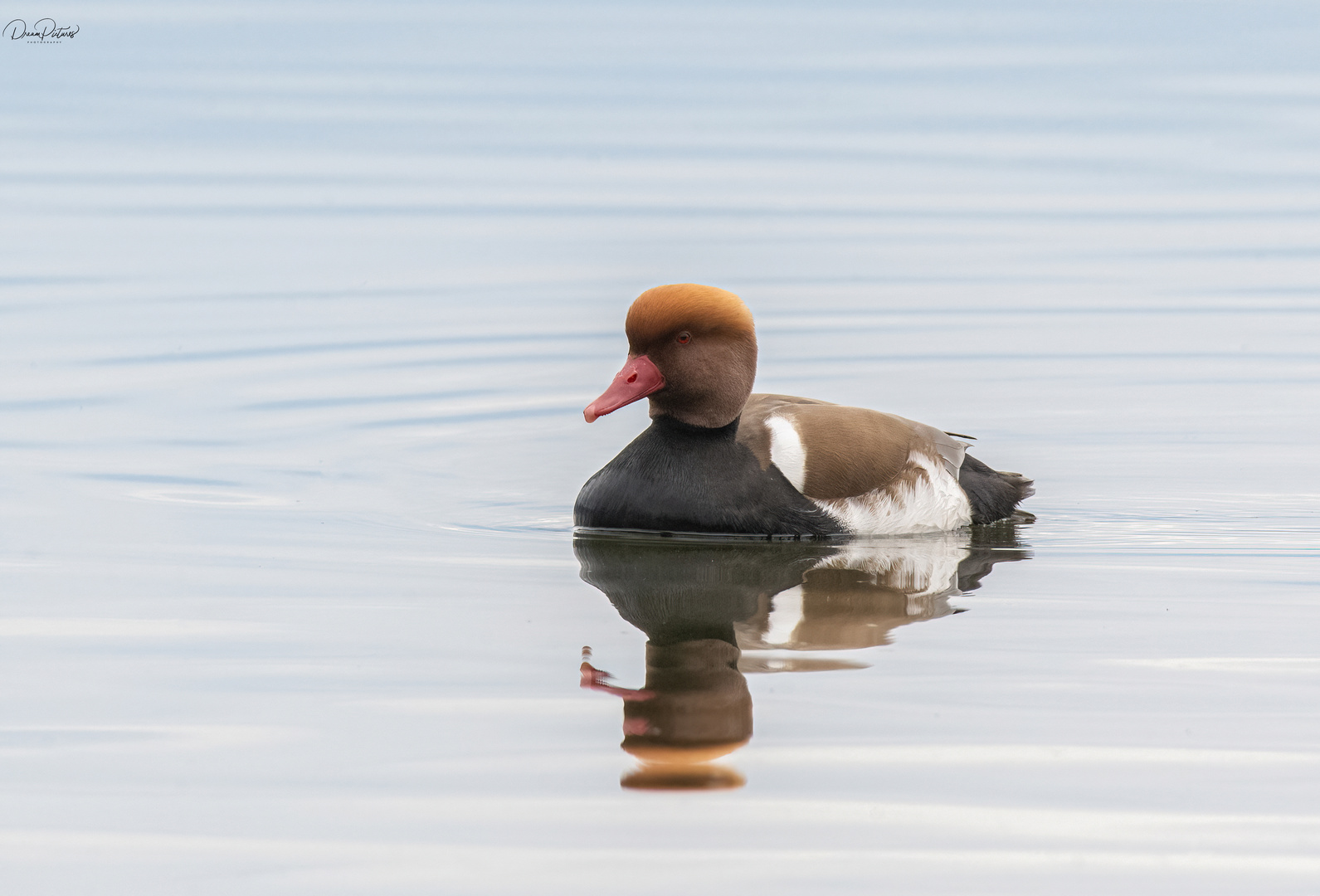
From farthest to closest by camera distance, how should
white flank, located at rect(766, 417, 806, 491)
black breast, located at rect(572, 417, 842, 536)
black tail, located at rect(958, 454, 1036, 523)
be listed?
black tail, located at rect(958, 454, 1036, 523), white flank, located at rect(766, 417, 806, 491), black breast, located at rect(572, 417, 842, 536)

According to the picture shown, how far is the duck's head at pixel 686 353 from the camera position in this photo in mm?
8578

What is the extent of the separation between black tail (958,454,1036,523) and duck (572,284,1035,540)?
0.34 meters

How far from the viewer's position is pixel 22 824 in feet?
17.3

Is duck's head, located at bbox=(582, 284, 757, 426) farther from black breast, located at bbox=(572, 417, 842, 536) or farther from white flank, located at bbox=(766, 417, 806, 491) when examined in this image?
white flank, located at bbox=(766, 417, 806, 491)

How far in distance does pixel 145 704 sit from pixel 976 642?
9.56 ft

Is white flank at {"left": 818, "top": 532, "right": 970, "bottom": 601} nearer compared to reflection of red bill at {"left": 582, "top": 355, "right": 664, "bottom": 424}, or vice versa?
white flank at {"left": 818, "top": 532, "right": 970, "bottom": 601}

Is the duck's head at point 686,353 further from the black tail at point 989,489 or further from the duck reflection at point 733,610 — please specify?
the black tail at point 989,489

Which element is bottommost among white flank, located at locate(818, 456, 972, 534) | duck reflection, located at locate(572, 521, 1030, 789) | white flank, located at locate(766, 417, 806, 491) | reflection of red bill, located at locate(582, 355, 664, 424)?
duck reflection, located at locate(572, 521, 1030, 789)

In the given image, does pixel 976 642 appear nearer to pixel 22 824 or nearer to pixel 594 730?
pixel 594 730

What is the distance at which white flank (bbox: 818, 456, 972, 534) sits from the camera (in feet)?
29.1

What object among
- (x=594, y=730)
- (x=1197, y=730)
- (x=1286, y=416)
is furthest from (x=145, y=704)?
(x=1286, y=416)

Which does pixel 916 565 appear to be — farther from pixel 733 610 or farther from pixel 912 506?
pixel 733 610

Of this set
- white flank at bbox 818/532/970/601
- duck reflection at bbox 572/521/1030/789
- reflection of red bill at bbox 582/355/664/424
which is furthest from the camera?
reflection of red bill at bbox 582/355/664/424

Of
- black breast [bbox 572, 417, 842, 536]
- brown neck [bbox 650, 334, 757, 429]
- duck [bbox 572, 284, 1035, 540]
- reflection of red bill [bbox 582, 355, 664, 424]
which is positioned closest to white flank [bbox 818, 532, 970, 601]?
duck [bbox 572, 284, 1035, 540]
